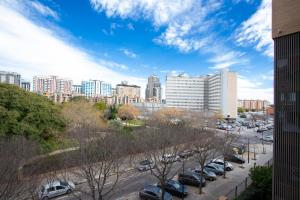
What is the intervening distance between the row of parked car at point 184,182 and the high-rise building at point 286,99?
707 centimetres

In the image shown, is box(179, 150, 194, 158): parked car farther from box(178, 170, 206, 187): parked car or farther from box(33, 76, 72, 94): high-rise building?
box(33, 76, 72, 94): high-rise building

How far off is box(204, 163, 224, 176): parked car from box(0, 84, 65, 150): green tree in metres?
15.1

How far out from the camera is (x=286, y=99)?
440 inches

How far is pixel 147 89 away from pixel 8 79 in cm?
9411

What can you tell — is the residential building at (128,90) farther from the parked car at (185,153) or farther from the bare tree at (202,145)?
the parked car at (185,153)

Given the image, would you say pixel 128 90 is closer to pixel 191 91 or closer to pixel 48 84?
pixel 48 84

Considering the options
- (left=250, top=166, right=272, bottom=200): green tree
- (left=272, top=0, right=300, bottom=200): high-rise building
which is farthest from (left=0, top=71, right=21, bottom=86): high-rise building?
(left=272, top=0, right=300, bottom=200): high-rise building

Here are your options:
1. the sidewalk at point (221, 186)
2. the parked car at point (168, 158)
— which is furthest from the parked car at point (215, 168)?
the parked car at point (168, 158)

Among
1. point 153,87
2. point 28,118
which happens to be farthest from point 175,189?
point 153,87

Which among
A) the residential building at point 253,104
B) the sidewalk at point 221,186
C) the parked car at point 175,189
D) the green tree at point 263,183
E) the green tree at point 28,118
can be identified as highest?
the residential building at point 253,104

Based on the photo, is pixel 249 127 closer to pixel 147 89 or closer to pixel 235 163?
pixel 235 163

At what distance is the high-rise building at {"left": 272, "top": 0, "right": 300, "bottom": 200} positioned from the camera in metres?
10.7

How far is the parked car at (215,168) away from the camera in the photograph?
2223 cm

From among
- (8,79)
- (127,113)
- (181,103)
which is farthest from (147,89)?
(127,113)
